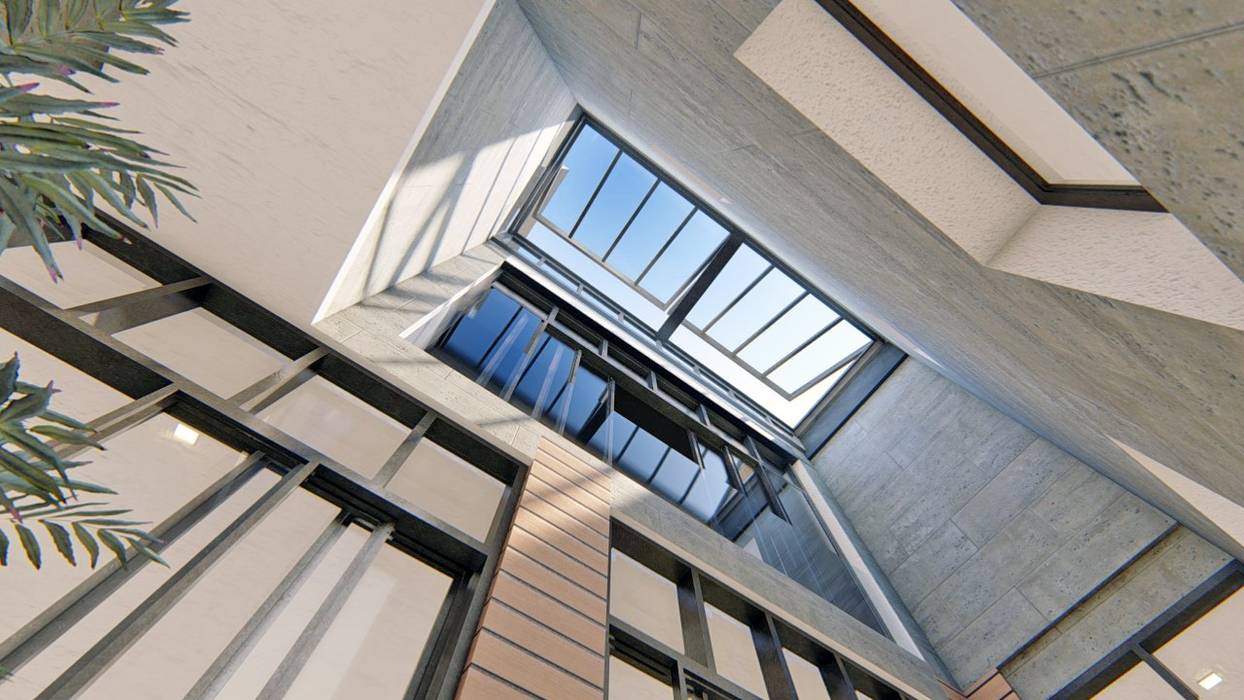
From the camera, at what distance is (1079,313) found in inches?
73.8

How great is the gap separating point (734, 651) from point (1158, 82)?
11.4 ft

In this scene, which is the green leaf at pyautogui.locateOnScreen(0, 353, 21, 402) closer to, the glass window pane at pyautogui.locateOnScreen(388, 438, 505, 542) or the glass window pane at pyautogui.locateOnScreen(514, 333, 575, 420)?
the glass window pane at pyautogui.locateOnScreen(388, 438, 505, 542)

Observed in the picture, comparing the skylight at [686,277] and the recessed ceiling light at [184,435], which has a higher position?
the skylight at [686,277]

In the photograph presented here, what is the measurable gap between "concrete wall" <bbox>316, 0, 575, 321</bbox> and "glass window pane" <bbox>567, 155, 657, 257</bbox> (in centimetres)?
256

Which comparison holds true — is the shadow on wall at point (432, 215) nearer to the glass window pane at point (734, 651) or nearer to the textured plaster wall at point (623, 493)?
the textured plaster wall at point (623, 493)

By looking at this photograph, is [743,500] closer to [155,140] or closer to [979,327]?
[979,327]

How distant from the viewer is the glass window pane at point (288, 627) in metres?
2.49

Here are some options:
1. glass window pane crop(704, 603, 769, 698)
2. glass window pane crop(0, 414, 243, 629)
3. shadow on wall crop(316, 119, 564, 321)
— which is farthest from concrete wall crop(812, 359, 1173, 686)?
glass window pane crop(0, 414, 243, 629)

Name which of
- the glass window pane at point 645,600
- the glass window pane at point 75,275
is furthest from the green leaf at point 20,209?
the glass window pane at point 645,600

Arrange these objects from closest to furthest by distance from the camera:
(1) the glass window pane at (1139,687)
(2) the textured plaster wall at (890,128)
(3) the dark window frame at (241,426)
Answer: (3) the dark window frame at (241,426) → (2) the textured plaster wall at (890,128) → (1) the glass window pane at (1139,687)

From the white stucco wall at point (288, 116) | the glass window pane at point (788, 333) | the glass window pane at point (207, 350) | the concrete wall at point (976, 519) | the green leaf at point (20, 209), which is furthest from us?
the glass window pane at point (788, 333)

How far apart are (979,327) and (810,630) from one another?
7.40 feet

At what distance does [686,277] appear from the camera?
9039 mm

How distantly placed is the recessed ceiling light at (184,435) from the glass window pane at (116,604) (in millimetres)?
302
